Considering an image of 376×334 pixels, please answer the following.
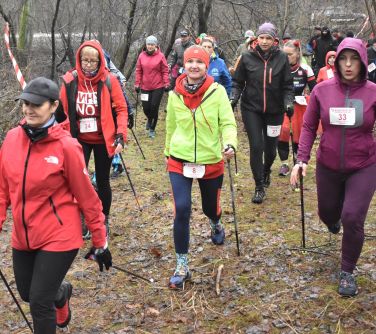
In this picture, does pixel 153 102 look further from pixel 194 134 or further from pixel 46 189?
pixel 46 189

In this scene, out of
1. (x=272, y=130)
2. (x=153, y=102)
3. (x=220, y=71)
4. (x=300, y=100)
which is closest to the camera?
(x=272, y=130)

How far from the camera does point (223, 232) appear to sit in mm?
6082

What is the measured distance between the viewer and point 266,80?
22.6 feet

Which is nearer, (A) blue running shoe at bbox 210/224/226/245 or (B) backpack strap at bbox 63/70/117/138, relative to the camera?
(B) backpack strap at bbox 63/70/117/138

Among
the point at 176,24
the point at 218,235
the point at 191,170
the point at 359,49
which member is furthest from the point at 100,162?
the point at 176,24

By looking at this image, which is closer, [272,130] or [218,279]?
[218,279]

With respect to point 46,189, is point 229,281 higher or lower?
lower

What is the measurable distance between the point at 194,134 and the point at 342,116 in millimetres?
1406

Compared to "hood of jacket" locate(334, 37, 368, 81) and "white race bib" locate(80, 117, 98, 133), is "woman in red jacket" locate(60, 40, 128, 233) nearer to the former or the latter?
"white race bib" locate(80, 117, 98, 133)

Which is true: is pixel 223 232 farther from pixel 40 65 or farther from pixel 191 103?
pixel 40 65

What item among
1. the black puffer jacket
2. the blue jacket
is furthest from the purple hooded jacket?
the blue jacket

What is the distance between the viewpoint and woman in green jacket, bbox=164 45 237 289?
4926 mm

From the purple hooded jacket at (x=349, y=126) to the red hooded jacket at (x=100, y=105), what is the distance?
232cm

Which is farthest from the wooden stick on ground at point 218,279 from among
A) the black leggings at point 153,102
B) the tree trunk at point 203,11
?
the tree trunk at point 203,11
